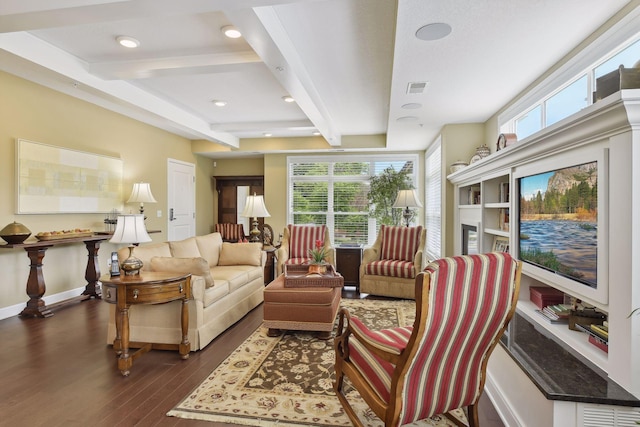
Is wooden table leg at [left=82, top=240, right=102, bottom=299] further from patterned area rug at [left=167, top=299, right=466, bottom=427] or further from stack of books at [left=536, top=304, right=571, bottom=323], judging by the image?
stack of books at [left=536, top=304, right=571, bottom=323]

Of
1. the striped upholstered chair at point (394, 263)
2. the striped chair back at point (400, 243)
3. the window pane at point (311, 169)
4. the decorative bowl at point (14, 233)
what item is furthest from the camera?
the window pane at point (311, 169)

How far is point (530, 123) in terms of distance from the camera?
3.54 metres

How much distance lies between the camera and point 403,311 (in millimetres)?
4148

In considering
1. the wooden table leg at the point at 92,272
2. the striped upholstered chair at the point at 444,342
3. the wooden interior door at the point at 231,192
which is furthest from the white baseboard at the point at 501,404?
the wooden interior door at the point at 231,192

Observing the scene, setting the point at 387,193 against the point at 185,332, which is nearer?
the point at 185,332

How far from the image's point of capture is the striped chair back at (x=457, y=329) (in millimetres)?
1384

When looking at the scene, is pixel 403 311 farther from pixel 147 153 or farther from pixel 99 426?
pixel 147 153

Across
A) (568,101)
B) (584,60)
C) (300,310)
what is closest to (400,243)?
(300,310)

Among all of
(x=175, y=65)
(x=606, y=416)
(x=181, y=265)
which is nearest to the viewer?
(x=606, y=416)

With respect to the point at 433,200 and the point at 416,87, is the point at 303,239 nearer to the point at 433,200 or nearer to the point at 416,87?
the point at 433,200

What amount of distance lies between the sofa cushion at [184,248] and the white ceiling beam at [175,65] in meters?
1.86

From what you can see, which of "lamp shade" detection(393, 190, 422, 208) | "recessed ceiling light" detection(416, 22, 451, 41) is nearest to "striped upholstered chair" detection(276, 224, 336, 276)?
"lamp shade" detection(393, 190, 422, 208)

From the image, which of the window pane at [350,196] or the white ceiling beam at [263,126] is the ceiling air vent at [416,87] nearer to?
the white ceiling beam at [263,126]

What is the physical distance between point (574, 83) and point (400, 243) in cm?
292
